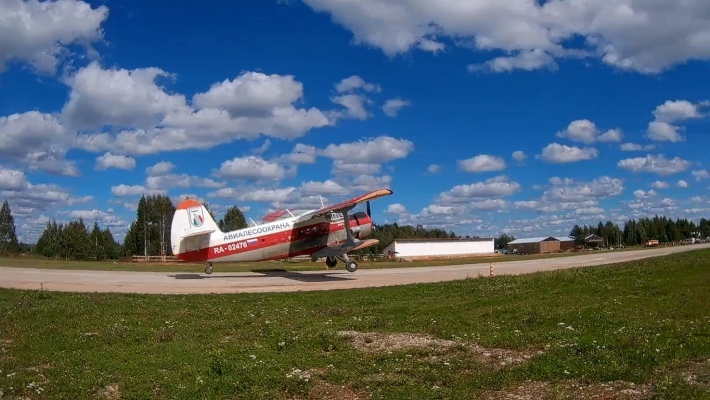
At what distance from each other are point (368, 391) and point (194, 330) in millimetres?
6901

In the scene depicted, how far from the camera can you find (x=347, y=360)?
10961 millimetres

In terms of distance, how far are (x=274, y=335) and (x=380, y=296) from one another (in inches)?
380

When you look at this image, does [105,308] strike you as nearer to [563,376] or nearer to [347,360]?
[347,360]

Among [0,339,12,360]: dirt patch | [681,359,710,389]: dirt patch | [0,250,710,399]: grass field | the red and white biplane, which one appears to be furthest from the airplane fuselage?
[681,359,710,389]: dirt patch

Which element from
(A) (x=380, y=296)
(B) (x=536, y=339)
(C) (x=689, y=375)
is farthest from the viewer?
(A) (x=380, y=296)

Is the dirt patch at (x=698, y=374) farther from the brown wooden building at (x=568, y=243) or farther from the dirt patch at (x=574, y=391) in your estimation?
the brown wooden building at (x=568, y=243)

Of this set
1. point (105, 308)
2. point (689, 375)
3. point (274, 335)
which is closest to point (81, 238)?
point (105, 308)

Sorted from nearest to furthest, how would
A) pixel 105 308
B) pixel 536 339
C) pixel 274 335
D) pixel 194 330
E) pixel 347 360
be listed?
pixel 347 360 < pixel 536 339 < pixel 274 335 < pixel 194 330 < pixel 105 308

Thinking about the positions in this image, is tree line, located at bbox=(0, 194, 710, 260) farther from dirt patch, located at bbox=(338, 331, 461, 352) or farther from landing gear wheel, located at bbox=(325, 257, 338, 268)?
dirt patch, located at bbox=(338, 331, 461, 352)

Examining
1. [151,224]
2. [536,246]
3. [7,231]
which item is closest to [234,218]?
[151,224]

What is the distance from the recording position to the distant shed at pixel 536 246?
177 m

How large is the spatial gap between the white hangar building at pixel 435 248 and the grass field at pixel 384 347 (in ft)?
308

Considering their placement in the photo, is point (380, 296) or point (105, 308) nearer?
point (105, 308)

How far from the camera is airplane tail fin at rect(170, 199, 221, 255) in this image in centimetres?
3731
